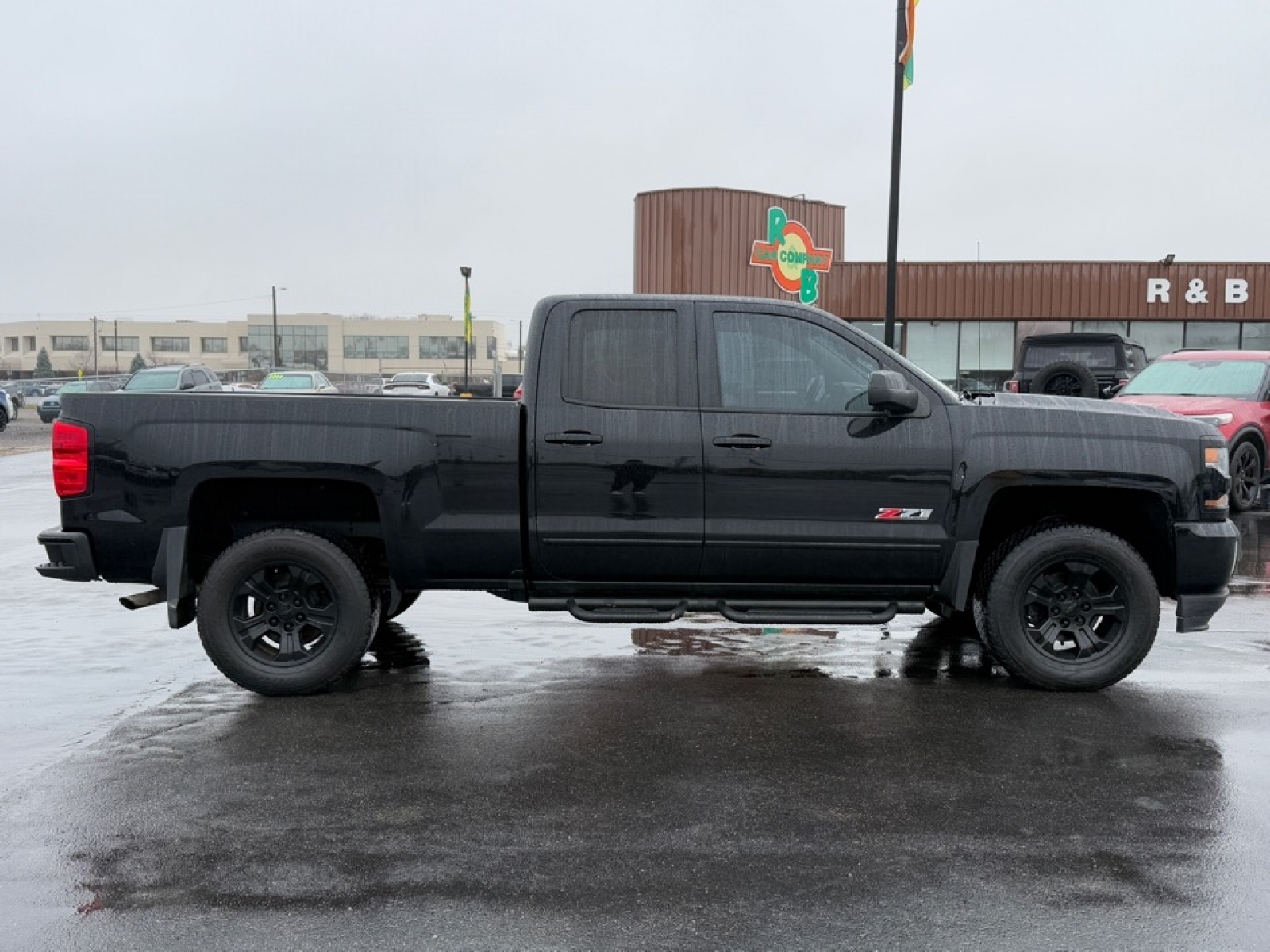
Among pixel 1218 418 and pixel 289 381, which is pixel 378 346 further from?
pixel 1218 418

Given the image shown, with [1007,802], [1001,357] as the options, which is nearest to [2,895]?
[1007,802]

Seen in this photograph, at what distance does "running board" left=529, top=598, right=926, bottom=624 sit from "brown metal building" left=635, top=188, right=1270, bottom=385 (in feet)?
77.1

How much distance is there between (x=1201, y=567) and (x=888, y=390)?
6.28 ft

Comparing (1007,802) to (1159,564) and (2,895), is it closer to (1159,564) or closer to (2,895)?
(1159,564)

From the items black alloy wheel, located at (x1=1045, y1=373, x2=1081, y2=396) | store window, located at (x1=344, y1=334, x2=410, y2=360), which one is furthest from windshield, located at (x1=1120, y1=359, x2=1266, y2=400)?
store window, located at (x1=344, y1=334, x2=410, y2=360)

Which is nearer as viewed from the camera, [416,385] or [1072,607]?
[1072,607]

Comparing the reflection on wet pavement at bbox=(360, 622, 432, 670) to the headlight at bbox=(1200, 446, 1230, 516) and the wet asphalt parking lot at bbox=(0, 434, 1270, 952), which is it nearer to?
the wet asphalt parking lot at bbox=(0, 434, 1270, 952)

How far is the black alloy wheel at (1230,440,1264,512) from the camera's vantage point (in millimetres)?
12797

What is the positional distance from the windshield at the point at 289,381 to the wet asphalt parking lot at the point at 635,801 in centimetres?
2583

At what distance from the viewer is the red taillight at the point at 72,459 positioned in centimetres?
556

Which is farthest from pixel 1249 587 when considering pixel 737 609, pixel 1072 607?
pixel 737 609

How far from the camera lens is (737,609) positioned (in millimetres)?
5715

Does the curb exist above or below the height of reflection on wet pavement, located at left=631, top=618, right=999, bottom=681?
above

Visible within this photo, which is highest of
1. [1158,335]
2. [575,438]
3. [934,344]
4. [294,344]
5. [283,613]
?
[294,344]
